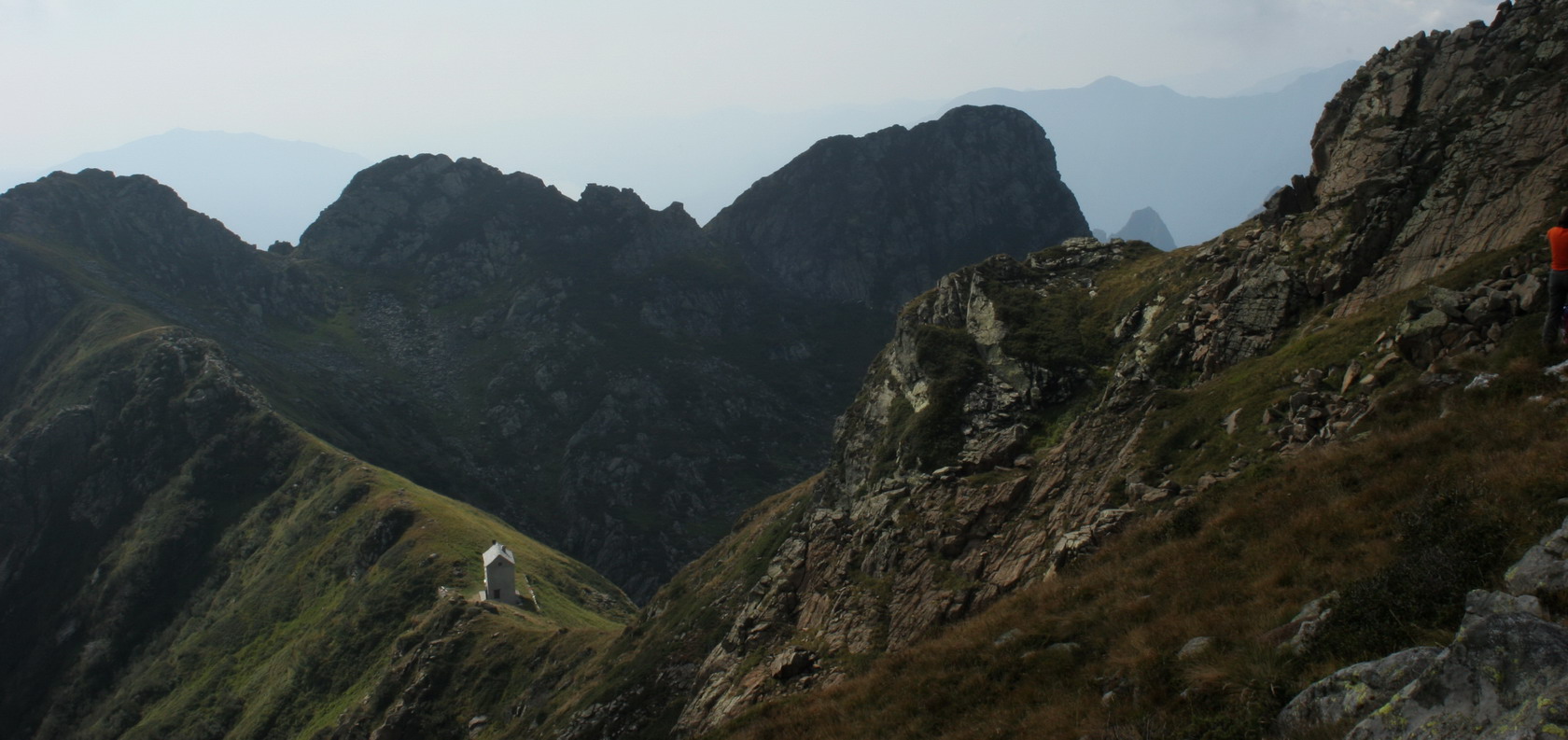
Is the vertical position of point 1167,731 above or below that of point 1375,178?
below

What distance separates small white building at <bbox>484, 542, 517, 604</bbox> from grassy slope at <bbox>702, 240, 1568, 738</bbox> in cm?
6468

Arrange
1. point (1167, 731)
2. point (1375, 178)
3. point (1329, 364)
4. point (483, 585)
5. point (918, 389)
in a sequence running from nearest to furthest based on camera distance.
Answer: point (1167, 731) < point (1329, 364) < point (1375, 178) < point (918, 389) < point (483, 585)

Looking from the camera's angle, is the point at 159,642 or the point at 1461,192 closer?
the point at 1461,192

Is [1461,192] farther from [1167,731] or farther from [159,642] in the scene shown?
[159,642]

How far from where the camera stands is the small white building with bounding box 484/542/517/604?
8194 cm

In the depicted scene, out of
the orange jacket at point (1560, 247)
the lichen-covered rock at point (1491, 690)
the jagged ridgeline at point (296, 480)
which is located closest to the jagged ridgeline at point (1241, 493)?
the lichen-covered rock at point (1491, 690)

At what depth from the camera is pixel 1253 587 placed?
50.8ft

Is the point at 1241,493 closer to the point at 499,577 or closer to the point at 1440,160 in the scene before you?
the point at 1440,160

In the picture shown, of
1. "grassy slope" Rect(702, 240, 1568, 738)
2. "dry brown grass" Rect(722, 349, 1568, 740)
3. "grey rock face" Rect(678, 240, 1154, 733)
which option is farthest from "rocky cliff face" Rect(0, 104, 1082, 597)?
"dry brown grass" Rect(722, 349, 1568, 740)

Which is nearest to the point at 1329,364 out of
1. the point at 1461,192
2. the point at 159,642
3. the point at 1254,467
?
the point at 1254,467

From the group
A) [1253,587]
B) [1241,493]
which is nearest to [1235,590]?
[1253,587]

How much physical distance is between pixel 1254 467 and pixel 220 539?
411ft

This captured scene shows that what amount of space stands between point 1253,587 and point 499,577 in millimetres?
77429

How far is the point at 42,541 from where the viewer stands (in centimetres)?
11650
